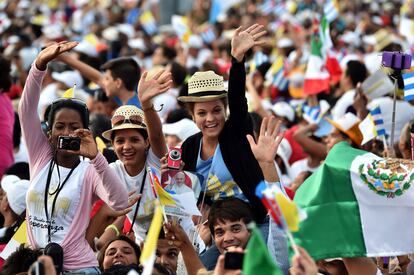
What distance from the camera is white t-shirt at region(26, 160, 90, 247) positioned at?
6.82m

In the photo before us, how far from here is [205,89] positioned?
738 centimetres

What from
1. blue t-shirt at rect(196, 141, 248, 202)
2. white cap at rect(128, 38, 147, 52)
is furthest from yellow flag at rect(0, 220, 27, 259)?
white cap at rect(128, 38, 147, 52)

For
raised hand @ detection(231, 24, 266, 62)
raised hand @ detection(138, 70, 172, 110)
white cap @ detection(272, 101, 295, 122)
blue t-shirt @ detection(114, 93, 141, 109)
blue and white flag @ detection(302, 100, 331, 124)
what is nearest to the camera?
raised hand @ detection(231, 24, 266, 62)

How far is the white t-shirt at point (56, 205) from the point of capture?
6816mm

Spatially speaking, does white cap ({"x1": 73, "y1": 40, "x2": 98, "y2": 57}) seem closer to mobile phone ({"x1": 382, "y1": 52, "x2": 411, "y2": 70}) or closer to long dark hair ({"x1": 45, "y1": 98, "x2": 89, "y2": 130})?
mobile phone ({"x1": 382, "y1": 52, "x2": 411, "y2": 70})

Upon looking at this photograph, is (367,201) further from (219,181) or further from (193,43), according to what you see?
(193,43)

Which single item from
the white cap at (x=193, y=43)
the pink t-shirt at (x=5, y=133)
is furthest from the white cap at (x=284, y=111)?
the white cap at (x=193, y=43)

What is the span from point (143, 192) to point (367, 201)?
1647mm

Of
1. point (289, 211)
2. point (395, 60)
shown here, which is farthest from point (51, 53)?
point (289, 211)

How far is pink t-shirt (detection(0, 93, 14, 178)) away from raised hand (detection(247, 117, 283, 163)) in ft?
10.9

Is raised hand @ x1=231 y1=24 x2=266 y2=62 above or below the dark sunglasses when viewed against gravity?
above

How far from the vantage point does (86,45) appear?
52.3ft

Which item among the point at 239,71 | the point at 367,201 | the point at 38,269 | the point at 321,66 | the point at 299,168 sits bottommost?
the point at 38,269

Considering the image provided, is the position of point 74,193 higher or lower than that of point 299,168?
lower
